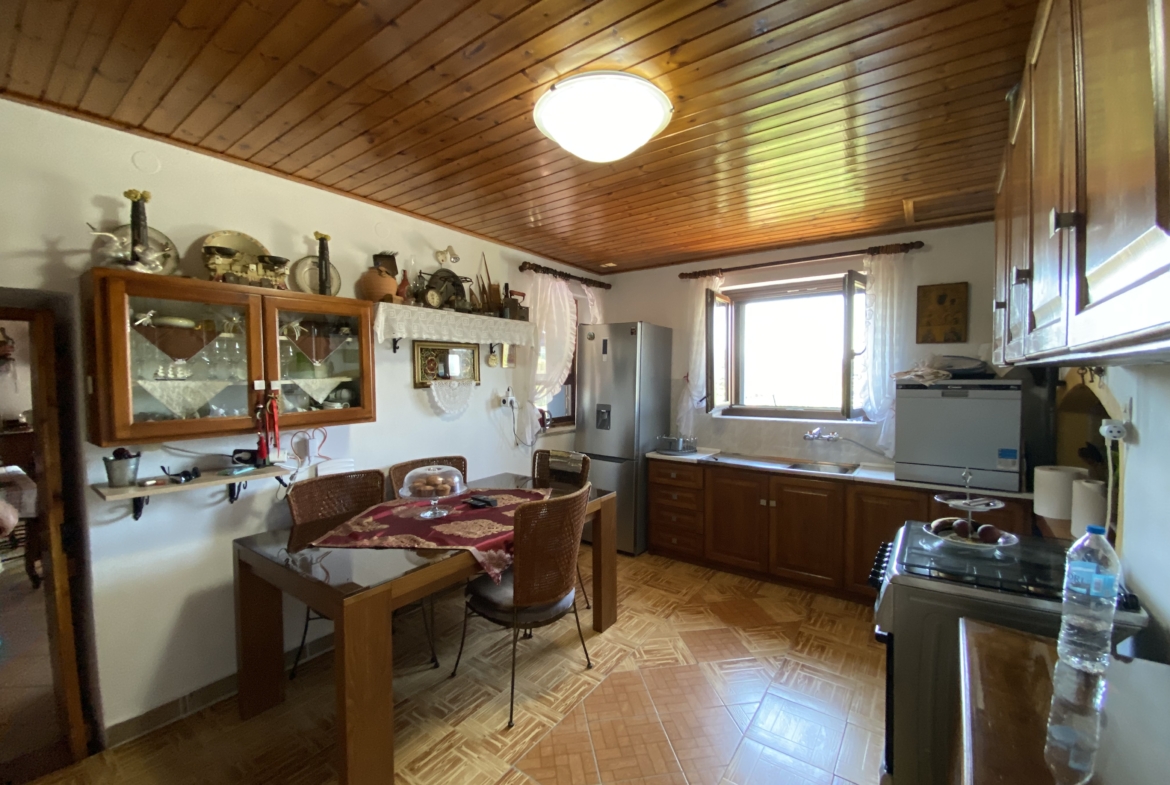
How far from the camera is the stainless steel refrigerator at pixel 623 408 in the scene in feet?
12.6

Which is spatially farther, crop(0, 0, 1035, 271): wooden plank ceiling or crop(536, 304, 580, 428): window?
crop(536, 304, 580, 428): window

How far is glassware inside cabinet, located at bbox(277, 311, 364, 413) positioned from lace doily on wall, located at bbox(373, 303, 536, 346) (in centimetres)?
21

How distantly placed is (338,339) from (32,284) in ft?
3.34

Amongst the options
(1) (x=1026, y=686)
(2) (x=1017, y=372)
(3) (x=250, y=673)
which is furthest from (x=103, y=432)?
(2) (x=1017, y=372)

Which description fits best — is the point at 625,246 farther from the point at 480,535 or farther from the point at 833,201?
the point at 480,535

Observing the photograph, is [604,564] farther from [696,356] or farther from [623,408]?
[696,356]

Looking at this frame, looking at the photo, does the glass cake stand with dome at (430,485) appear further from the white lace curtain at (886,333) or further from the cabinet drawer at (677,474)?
the white lace curtain at (886,333)

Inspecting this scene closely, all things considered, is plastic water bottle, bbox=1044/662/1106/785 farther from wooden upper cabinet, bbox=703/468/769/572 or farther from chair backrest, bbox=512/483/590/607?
wooden upper cabinet, bbox=703/468/769/572

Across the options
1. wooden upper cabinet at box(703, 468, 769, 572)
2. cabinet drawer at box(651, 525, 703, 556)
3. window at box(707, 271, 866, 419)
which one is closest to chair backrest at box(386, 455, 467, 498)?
cabinet drawer at box(651, 525, 703, 556)

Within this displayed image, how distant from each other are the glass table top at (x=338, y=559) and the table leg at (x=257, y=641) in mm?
186

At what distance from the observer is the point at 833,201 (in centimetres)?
267

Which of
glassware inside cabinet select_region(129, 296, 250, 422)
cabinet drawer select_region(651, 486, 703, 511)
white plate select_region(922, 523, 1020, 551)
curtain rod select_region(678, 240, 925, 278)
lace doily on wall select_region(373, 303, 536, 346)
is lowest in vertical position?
cabinet drawer select_region(651, 486, 703, 511)

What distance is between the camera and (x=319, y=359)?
2.34 metres

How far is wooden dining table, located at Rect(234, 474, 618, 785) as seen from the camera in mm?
1549
